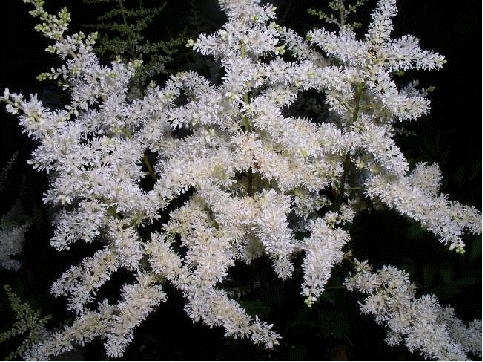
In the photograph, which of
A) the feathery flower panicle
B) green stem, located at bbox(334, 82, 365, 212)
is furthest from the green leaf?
green stem, located at bbox(334, 82, 365, 212)

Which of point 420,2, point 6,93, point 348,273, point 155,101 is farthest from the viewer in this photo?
point 420,2

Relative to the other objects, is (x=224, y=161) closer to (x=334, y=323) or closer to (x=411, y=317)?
(x=334, y=323)

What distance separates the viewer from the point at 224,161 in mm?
1451

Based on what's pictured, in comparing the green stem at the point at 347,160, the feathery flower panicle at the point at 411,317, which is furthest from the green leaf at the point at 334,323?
the green stem at the point at 347,160

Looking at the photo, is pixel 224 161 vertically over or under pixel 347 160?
under

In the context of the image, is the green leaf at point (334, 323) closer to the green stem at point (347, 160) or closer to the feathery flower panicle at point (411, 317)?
the feathery flower panicle at point (411, 317)

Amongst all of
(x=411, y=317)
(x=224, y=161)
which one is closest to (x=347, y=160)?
(x=224, y=161)

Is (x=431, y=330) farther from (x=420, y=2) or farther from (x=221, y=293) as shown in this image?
(x=420, y=2)

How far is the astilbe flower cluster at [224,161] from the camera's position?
1.37m

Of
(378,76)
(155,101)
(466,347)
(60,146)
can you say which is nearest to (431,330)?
(466,347)

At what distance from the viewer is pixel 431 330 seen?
1543mm

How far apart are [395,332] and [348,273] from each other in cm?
38

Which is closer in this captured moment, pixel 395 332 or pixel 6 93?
pixel 6 93

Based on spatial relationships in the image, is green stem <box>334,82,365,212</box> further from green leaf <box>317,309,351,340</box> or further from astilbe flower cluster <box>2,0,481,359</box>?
green leaf <box>317,309,351,340</box>
